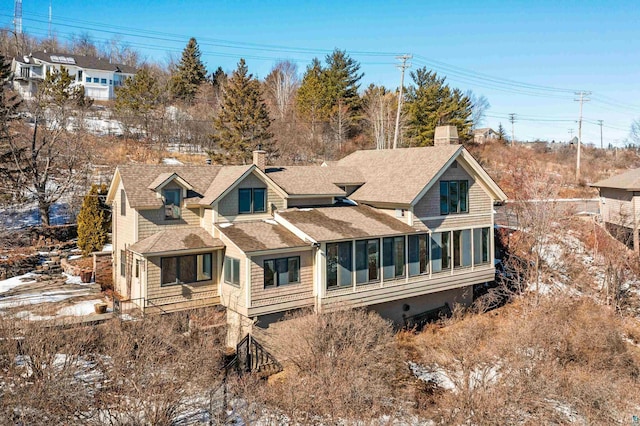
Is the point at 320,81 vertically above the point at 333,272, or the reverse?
the point at 320,81

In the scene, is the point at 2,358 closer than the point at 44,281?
Yes

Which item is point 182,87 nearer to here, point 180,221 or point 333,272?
point 180,221

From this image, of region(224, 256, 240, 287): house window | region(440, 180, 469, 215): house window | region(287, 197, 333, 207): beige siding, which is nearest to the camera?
region(224, 256, 240, 287): house window

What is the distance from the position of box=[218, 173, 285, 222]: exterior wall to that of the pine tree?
34.9ft

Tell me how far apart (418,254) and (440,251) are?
1409mm

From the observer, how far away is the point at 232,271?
19484 mm

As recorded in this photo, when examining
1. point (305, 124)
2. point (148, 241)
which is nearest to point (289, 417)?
point (148, 241)

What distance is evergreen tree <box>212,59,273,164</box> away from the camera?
43.8 m

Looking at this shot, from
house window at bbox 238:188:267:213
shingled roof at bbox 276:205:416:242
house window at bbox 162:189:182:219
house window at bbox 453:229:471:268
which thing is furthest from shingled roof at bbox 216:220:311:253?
house window at bbox 453:229:471:268

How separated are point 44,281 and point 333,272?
1428 centimetres

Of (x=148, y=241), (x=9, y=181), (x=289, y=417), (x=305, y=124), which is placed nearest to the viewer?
(x=289, y=417)

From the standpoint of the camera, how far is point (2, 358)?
457 inches

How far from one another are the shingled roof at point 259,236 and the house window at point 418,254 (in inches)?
205

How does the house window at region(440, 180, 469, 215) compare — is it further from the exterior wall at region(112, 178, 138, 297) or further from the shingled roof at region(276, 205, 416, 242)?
the exterior wall at region(112, 178, 138, 297)
